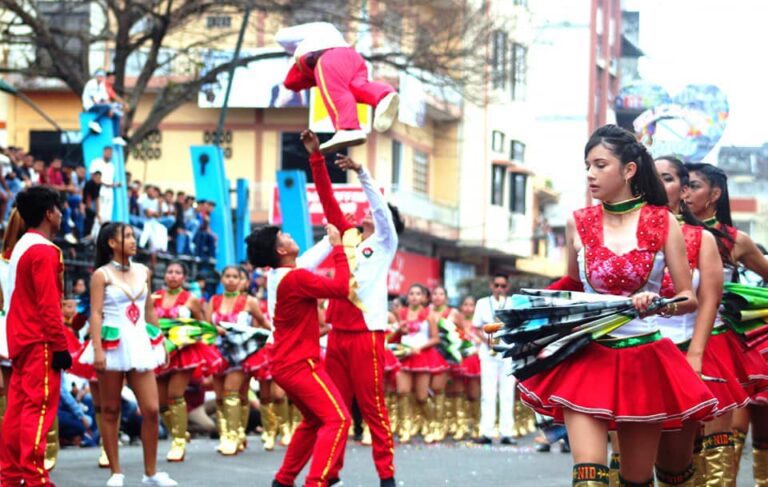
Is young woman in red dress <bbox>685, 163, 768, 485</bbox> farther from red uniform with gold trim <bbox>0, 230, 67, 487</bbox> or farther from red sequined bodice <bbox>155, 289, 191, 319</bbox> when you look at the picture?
red sequined bodice <bbox>155, 289, 191, 319</bbox>

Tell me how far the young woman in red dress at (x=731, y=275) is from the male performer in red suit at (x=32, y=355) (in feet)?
13.0

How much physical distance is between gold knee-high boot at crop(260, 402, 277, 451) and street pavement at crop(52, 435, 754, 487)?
0.15 meters

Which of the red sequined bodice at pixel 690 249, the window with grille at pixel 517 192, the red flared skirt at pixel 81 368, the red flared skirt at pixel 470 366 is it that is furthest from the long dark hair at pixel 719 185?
the window with grille at pixel 517 192

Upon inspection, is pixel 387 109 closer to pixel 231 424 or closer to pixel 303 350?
pixel 303 350

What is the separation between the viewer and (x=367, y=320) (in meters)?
11.3

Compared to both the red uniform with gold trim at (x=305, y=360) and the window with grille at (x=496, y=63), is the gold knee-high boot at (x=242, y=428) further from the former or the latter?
the window with grille at (x=496, y=63)

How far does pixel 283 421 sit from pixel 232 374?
173 centimetres

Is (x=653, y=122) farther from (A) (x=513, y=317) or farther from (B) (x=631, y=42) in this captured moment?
(B) (x=631, y=42)

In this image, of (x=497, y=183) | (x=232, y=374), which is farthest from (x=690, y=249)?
(x=497, y=183)

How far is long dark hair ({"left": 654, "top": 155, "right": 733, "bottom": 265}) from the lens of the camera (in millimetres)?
8141

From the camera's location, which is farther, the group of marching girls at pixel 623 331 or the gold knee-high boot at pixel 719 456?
the gold knee-high boot at pixel 719 456

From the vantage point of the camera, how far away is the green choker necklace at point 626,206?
23.1ft

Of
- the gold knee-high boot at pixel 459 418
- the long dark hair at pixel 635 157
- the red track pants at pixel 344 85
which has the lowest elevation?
the gold knee-high boot at pixel 459 418

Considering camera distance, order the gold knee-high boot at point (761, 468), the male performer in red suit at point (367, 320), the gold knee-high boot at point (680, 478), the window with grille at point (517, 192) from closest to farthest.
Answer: the gold knee-high boot at point (680, 478), the gold knee-high boot at point (761, 468), the male performer in red suit at point (367, 320), the window with grille at point (517, 192)
